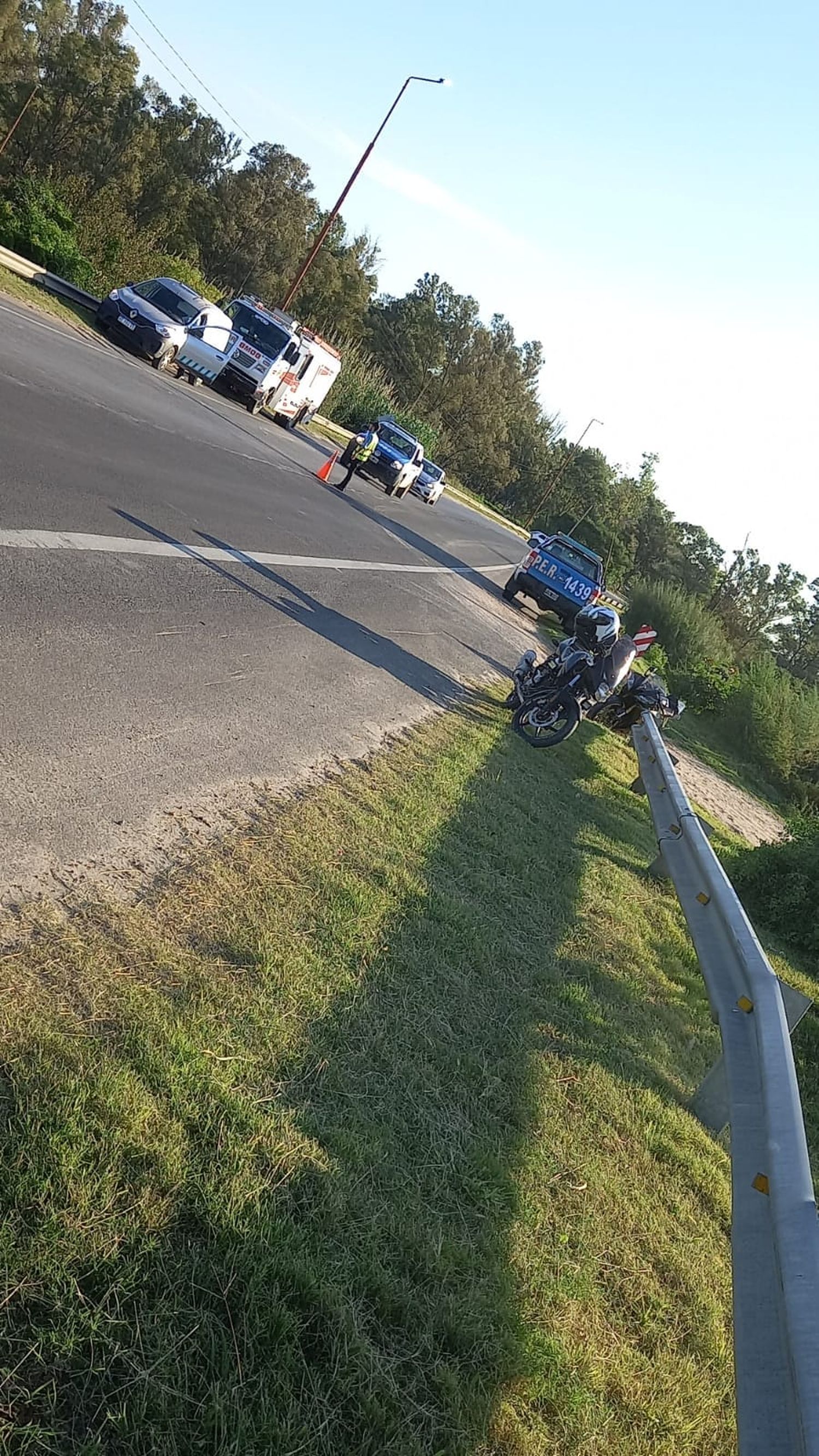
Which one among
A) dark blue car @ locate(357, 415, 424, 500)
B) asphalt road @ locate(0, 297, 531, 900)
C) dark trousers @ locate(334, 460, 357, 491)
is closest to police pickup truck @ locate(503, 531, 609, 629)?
dark trousers @ locate(334, 460, 357, 491)

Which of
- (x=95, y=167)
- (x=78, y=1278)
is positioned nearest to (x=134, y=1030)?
(x=78, y=1278)

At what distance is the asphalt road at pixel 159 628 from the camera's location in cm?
481

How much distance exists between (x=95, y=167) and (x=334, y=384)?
2771cm

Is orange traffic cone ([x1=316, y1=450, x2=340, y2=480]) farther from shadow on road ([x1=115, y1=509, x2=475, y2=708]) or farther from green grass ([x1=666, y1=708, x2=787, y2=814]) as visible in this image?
shadow on road ([x1=115, y1=509, x2=475, y2=708])

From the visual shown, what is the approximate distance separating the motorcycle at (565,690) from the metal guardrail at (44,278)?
55.9 ft

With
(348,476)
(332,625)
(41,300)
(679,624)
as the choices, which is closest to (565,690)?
(332,625)

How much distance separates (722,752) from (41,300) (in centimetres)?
1659

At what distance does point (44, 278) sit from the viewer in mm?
23156

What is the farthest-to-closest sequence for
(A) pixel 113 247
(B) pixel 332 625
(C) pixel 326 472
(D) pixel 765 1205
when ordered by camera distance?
(A) pixel 113 247 → (C) pixel 326 472 → (B) pixel 332 625 → (D) pixel 765 1205

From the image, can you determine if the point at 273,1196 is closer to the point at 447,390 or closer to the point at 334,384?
the point at 334,384

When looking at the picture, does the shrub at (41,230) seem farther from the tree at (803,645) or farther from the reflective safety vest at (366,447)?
the tree at (803,645)

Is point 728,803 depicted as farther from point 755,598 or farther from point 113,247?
point 755,598

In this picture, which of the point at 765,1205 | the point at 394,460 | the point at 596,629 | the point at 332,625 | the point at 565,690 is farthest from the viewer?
the point at 394,460

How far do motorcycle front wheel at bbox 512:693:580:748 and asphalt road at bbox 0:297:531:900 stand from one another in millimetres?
806
